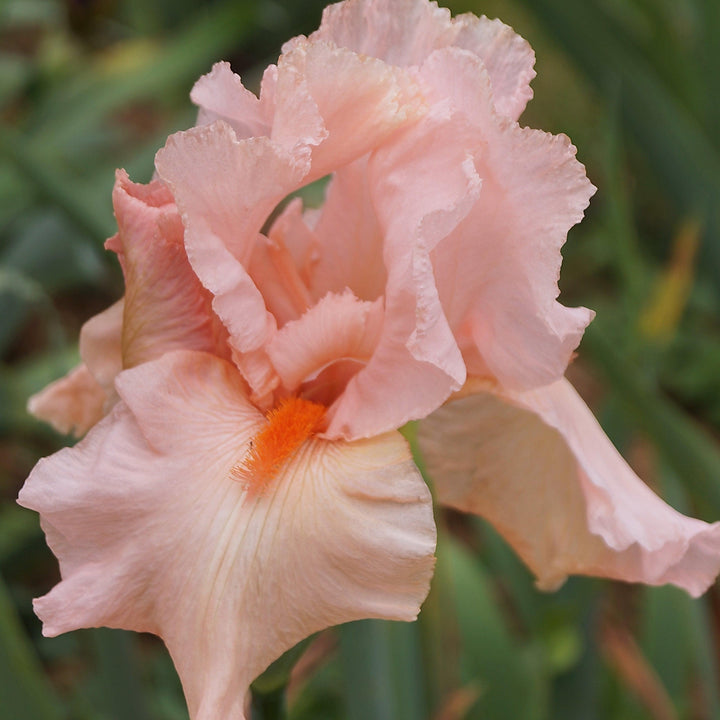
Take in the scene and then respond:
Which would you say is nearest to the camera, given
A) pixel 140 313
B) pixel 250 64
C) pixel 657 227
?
pixel 140 313

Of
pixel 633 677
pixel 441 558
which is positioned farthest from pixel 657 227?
pixel 441 558

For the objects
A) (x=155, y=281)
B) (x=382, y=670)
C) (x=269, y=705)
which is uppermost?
(x=155, y=281)

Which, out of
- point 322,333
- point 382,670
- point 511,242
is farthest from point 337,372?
point 382,670

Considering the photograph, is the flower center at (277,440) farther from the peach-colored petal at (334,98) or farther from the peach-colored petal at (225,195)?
the peach-colored petal at (334,98)

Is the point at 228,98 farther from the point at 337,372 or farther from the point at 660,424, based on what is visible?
the point at 660,424

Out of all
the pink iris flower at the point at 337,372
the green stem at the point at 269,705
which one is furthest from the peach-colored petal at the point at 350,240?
the green stem at the point at 269,705

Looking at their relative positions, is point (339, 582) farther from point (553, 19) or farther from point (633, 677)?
point (553, 19)
